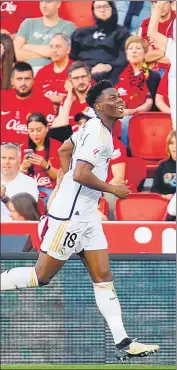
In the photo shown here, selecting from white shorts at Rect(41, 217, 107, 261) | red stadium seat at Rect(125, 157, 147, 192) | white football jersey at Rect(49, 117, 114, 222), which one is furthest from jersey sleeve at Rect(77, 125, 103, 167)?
red stadium seat at Rect(125, 157, 147, 192)

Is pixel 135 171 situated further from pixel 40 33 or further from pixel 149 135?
pixel 40 33

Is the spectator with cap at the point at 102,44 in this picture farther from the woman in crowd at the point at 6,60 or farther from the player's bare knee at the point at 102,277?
the player's bare knee at the point at 102,277

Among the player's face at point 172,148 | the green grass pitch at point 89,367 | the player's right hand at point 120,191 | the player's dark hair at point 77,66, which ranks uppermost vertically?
the player's dark hair at point 77,66

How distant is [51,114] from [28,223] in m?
1.31

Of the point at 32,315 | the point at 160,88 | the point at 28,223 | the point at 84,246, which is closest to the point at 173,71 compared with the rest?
the point at 160,88

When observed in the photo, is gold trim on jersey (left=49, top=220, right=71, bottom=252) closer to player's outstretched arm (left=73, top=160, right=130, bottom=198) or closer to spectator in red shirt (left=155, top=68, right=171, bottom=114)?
player's outstretched arm (left=73, top=160, right=130, bottom=198)

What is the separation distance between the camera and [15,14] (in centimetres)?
1423

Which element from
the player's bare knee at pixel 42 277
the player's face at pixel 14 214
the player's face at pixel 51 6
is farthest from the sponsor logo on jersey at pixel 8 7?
the player's bare knee at pixel 42 277

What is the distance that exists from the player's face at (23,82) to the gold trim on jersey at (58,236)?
19.4 feet

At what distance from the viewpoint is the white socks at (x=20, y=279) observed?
8727 mm

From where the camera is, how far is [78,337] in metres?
10.4

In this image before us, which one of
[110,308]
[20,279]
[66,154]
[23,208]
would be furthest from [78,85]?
[110,308]

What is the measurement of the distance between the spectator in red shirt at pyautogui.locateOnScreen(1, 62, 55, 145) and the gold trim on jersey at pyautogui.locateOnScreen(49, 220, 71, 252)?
5839mm

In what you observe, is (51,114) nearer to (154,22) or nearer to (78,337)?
(154,22)
